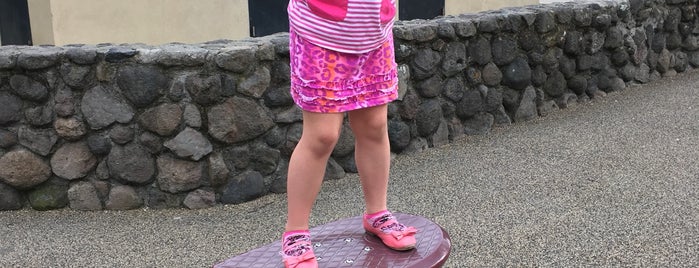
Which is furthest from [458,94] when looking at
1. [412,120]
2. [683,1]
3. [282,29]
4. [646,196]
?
[683,1]

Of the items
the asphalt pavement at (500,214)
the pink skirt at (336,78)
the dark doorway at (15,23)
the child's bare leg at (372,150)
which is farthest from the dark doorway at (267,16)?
the pink skirt at (336,78)

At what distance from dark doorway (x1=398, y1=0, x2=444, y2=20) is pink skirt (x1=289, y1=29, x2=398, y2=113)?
18.1 ft

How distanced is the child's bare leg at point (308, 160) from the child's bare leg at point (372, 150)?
100 mm

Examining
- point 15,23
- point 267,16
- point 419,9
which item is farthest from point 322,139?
point 419,9

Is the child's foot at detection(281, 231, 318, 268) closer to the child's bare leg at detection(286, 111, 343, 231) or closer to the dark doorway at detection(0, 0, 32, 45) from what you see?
the child's bare leg at detection(286, 111, 343, 231)

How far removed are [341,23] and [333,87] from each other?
0.21 metres

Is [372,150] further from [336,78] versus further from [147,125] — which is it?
[147,125]

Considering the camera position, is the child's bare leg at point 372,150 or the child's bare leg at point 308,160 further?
the child's bare leg at point 372,150

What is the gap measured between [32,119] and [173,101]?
762 millimetres

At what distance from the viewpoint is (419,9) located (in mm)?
8266

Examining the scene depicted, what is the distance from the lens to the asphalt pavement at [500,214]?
11.7 ft

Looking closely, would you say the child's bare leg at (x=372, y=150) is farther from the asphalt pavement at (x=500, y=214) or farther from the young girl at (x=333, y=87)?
the asphalt pavement at (x=500, y=214)

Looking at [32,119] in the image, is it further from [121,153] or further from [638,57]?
[638,57]

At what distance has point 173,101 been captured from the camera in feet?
13.7
